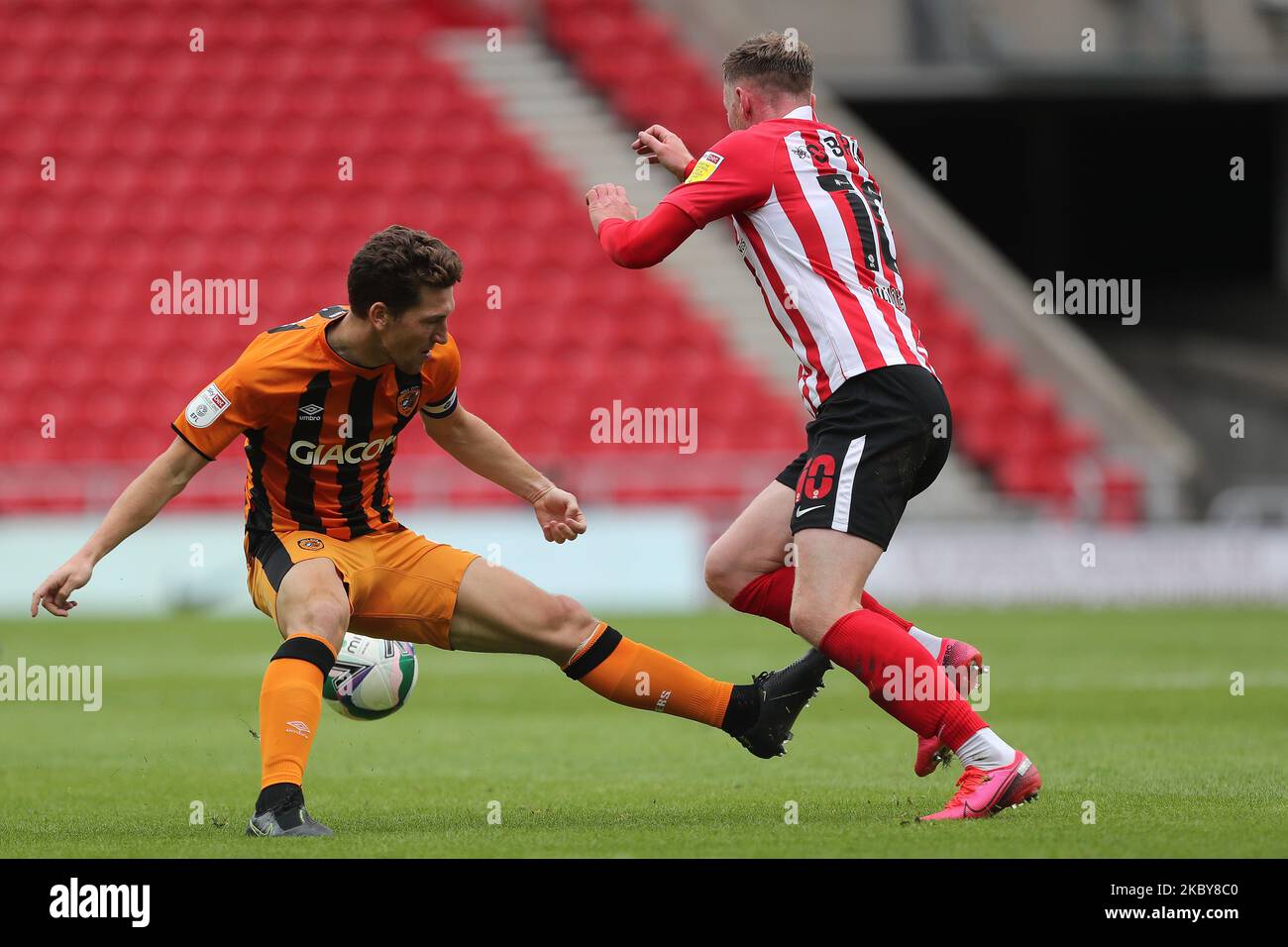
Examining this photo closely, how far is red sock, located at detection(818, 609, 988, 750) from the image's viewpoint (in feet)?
17.0

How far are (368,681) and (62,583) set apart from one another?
4.25 ft

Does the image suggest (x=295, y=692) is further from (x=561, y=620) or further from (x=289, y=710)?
(x=561, y=620)

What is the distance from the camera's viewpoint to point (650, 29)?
21.5 m

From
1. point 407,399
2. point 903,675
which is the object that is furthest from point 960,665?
point 407,399

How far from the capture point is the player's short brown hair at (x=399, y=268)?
5.31 metres

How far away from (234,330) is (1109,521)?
8.88 meters

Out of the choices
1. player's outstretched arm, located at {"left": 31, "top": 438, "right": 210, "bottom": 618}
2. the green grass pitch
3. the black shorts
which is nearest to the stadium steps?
the green grass pitch

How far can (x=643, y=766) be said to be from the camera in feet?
23.1

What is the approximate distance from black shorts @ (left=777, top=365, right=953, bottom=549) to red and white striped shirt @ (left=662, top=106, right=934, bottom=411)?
66 mm

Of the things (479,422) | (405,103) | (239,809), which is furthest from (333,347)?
(405,103)

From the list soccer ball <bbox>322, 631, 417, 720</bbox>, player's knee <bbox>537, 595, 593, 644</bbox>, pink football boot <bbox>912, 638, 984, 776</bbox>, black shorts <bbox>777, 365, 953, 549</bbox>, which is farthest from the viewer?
soccer ball <bbox>322, 631, 417, 720</bbox>

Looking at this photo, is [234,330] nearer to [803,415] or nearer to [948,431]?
[803,415]

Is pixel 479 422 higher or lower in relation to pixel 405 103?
lower

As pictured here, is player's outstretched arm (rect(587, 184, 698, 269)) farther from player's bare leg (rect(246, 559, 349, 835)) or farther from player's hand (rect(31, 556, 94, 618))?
player's hand (rect(31, 556, 94, 618))
